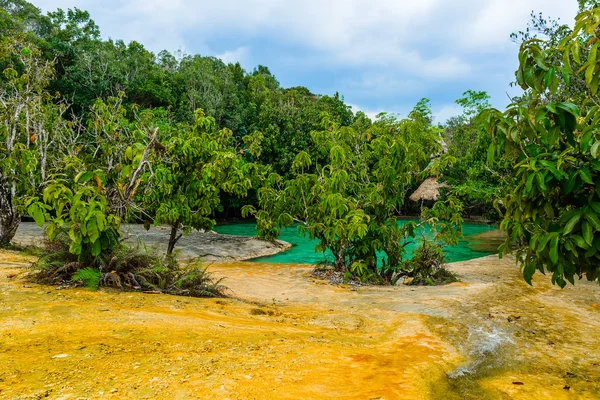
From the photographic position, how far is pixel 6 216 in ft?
29.3

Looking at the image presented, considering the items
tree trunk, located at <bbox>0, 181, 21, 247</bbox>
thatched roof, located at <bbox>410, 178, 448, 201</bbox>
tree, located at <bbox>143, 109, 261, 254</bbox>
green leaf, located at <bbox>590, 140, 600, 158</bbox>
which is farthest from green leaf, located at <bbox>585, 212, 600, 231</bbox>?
thatched roof, located at <bbox>410, 178, 448, 201</bbox>

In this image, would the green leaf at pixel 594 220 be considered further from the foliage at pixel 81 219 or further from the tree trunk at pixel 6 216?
the tree trunk at pixel 6 216

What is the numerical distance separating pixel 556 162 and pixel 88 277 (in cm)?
432

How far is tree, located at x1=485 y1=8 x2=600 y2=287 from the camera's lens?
7.26 feet

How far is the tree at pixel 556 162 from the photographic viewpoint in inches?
87.1

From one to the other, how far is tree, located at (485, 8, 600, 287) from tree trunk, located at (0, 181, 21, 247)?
9.71 meters

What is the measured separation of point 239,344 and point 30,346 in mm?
1319

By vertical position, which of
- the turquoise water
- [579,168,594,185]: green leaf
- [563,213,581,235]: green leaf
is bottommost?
the turquoise water

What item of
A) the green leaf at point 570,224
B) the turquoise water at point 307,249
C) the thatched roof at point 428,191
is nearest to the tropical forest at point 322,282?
the green leaf at point 570,224

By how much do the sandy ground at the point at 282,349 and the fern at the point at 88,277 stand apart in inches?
7.4

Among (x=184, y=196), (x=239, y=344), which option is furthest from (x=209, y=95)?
(x=239, y=344)

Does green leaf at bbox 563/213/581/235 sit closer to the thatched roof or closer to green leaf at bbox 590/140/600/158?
green leaf at bbox 590/140/600/158

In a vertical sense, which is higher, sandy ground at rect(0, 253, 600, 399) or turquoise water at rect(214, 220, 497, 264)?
sandy ground at rect(0, 253, 600, 399)

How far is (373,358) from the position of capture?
299 centimetres
